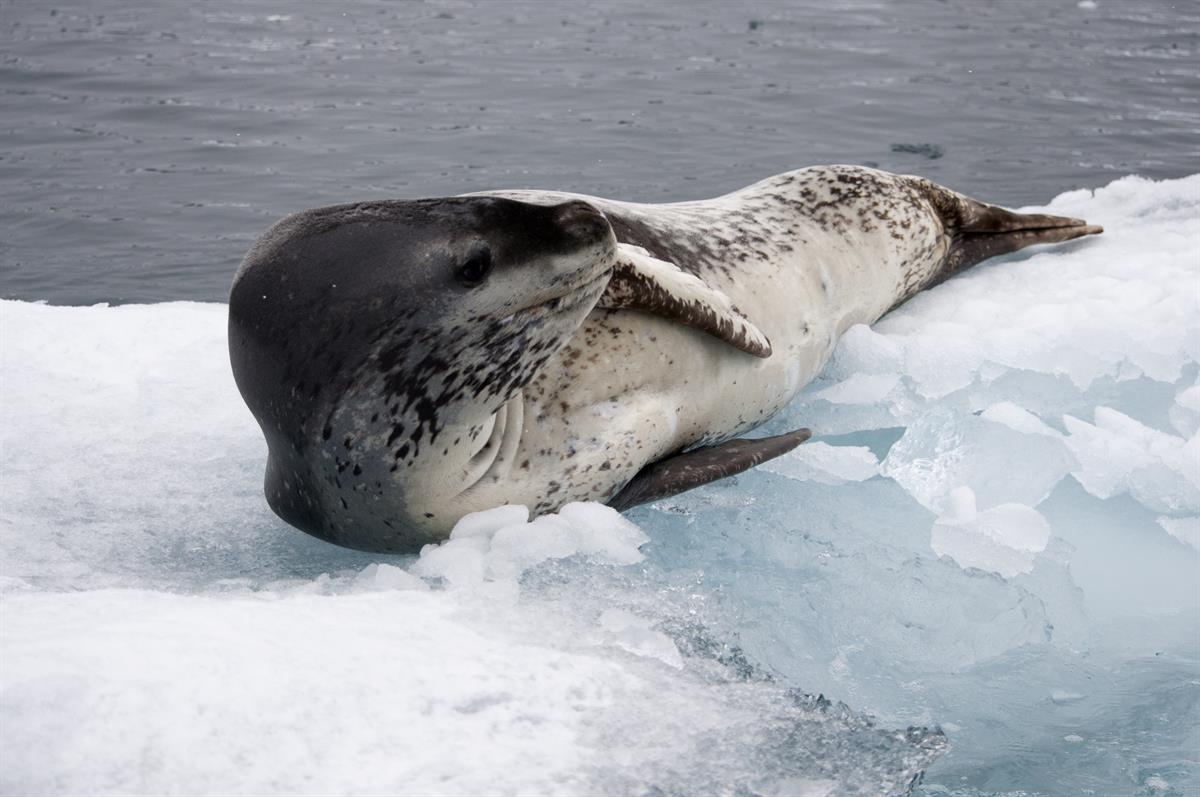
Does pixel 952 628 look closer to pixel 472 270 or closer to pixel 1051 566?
pixel 1051 566

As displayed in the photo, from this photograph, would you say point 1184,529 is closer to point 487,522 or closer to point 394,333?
point 487,522

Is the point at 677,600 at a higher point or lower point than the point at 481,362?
lower

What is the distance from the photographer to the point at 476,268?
296cm

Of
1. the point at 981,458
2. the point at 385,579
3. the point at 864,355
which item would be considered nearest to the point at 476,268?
the point at 385,579

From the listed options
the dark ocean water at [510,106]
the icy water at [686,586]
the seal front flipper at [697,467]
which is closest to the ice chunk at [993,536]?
the icy water at [686,586]

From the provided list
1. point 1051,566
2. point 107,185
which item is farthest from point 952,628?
point 107,185

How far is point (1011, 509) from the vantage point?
133 inches

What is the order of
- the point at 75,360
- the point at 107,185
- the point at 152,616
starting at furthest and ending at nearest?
the point at 107,185 → the point at 75,360 → the point at 152,616

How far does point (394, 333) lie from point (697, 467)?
3.03 ft

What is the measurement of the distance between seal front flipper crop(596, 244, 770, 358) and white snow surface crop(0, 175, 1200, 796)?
353 millimetres

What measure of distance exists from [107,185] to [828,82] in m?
5.36

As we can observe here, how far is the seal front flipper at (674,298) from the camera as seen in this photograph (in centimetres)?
343

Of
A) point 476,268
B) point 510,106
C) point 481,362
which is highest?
point 476,268

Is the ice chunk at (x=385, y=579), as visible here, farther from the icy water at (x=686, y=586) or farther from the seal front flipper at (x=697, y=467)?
the seal front flipper at (x=697, y=467)
